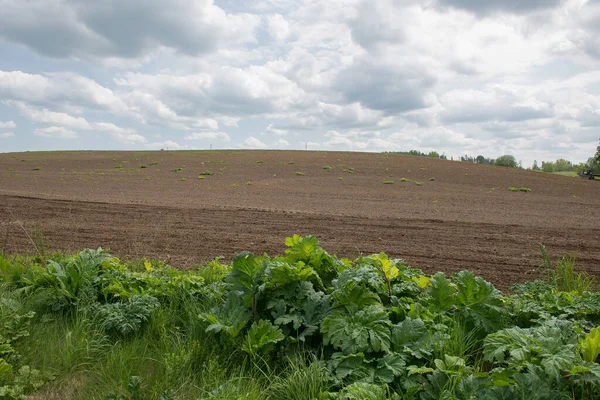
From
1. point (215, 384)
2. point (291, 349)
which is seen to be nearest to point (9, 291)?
point (215, 384)

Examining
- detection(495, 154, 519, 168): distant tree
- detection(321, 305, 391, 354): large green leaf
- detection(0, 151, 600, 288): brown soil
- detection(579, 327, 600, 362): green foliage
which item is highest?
detection(495, 154, 519, 168): distant tree

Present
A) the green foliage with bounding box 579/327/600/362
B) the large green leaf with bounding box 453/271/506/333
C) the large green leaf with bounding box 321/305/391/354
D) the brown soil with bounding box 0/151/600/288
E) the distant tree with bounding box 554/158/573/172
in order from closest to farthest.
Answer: the green foliage with bounding box 579/327/600/362 → the large green leaf with bounding box 321/305/391/354 → the large green leaf with bounding box 453/271/506/333 → the brown soil with bounding box 0/151/600/288 → the distant tree with bounding box 554/158/573/172

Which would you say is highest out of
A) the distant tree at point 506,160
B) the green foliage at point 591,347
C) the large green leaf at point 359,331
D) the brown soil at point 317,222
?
the distant tree at point 506,160

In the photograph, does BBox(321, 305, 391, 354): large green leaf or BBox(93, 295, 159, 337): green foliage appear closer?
BBox(321, 305, 391, 354): large green leaf

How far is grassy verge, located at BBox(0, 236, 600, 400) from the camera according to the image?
9.66 feet

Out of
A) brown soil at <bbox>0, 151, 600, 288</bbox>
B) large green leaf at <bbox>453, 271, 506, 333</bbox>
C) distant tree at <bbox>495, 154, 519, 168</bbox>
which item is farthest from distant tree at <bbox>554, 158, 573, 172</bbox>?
large green leaf at <bbox>453, 271, 506, 333</bbox>

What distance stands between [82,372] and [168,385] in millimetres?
825

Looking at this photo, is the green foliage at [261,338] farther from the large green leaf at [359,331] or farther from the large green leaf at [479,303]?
the large green leaf at [479,303]

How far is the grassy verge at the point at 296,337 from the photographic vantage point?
295 centimetres

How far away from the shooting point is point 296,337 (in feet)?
12.0

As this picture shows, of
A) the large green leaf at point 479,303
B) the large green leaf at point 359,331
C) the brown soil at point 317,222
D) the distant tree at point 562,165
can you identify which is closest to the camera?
the large green leaf at point 359,331

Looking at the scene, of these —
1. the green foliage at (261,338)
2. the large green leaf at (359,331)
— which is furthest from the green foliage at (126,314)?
the large green leaf at (359,331)

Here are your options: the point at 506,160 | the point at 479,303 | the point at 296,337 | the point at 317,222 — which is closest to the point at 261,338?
the point at 296,337

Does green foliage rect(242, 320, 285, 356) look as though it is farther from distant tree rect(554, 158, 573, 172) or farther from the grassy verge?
distant tree rect(554, 158, 573, 172)
